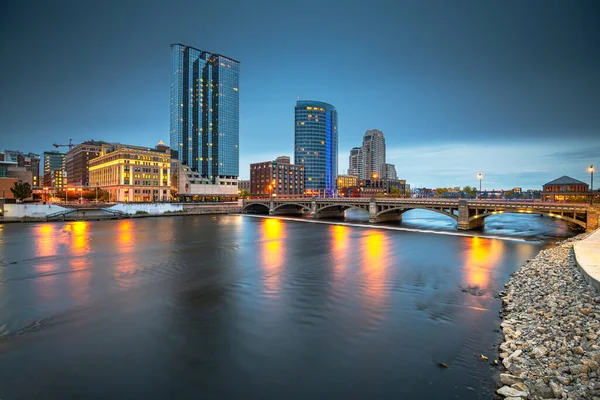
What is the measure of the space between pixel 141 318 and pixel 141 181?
129021mm

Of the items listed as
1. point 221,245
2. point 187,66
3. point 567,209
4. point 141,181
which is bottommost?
point 221,245

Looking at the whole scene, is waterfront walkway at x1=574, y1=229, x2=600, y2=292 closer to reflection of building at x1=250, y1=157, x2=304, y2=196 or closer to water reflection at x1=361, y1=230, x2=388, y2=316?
water reflection at x1=361, y1=230, x2=388, y2=316

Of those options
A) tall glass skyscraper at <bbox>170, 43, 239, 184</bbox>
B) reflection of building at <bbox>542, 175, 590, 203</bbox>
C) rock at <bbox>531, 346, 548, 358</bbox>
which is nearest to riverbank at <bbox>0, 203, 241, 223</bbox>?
tall glass skyscraper at <bbox>170, 43, 239, 184</bbox>

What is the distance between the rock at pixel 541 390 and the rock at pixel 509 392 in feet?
0.82

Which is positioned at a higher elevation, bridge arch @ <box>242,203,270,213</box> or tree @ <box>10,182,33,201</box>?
tree @ <box>10,182,33,201</box>

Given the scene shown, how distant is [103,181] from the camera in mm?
139375

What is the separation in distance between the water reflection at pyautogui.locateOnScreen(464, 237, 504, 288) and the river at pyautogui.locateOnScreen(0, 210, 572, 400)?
0.81ft

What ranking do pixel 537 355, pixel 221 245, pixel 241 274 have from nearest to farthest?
pixel 537 355
pixel 241 274
pixel 221 245

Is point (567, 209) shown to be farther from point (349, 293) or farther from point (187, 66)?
Answer: point (187, 66)

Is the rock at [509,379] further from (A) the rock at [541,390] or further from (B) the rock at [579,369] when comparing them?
(B) the rock at [579,369]

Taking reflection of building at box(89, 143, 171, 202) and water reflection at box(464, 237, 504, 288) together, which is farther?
reflection of building at box(89, 143, 171, 202)

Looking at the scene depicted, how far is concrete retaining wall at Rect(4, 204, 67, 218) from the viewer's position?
71125mm

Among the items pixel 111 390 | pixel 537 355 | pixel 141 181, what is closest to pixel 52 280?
pixel 111 390

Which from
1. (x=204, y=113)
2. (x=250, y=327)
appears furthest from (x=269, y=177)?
(x=250, y=327)
